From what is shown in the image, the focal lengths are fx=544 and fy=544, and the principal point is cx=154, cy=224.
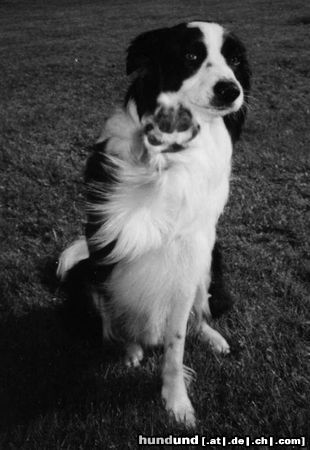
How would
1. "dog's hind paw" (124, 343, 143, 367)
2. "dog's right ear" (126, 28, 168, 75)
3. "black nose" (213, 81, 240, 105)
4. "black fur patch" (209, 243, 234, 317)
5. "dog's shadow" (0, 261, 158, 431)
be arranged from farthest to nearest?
"black fur patch" (209, 243, 234, 317) → "dog's hind paw" (124, 343, 143, 367) → "dog's shadow" (0, 261, 158, 431) → "dog's right ear" (126, 28, 168, 75) → "black nose" (213, 81, 240, 105)

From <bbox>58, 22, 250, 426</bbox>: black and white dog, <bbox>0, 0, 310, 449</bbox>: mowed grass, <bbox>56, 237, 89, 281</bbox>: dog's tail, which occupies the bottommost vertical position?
<bbox>0, 0, 310, 449</bbox>: mowed grass

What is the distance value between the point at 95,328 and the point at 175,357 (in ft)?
1.80

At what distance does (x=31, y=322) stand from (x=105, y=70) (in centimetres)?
845

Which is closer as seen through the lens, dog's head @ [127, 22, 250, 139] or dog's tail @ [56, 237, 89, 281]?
dog's head @ [127, 22, 250, 139]

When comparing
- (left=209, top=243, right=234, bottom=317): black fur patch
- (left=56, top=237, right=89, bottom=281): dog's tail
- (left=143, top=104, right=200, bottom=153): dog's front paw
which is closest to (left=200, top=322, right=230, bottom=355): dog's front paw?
(left=209, top=243, right=234, bottom=317): black fur patch

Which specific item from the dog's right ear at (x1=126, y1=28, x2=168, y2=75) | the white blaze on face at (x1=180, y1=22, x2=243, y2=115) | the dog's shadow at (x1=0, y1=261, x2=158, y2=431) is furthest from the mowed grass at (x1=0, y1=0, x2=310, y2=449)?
the dog's right ear at (x1=126, y1=28, x2=168, y2=75)

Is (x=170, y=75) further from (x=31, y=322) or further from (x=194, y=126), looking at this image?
(x=31, y=322)

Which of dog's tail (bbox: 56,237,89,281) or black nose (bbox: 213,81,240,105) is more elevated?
black nose (bbox: 213,81,240,105)

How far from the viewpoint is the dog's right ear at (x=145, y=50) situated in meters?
2.44

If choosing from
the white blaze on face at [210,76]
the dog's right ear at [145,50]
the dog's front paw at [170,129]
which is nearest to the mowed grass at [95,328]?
the dog's front paw at [170,129]

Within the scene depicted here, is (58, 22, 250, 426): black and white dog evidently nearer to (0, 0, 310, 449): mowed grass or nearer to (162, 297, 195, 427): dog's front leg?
(162, 297, 195, 427): dog's front leg

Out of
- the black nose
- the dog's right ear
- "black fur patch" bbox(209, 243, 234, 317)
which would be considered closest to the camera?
the black nose

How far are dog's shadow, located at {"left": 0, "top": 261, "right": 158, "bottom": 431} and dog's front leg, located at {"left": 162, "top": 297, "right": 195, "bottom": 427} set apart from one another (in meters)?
0.12

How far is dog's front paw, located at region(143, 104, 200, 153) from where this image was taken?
2381mm
